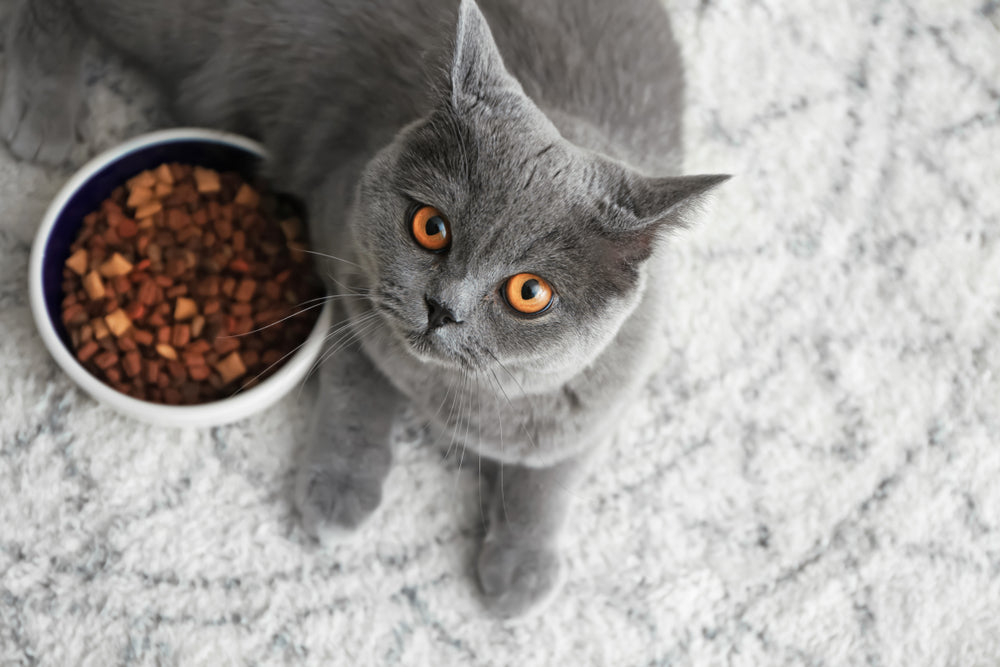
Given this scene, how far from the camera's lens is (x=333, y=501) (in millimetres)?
1178

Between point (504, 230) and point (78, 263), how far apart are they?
0.69 meters

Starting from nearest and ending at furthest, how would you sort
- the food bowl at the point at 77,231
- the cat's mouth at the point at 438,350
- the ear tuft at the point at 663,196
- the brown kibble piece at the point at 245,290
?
the ear tuft at the point at 663,196 → the cat's mouth at the point at 438,350 → the food bowl at the point at 77,231 → the brown kibble piece at the point at 245,290

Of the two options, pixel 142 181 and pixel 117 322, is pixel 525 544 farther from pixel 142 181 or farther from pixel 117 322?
pixel 142 181

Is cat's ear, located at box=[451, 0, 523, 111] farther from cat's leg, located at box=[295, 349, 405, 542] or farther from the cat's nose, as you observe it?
cat's leg, located at box=[295, 349, 405, 542]

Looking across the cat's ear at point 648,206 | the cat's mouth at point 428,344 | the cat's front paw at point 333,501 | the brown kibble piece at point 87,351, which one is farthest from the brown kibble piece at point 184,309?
the cat's ear at point 648,206

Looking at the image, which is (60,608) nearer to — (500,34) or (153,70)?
(153,70)

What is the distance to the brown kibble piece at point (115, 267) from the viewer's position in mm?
1159

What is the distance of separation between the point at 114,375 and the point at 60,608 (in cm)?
33

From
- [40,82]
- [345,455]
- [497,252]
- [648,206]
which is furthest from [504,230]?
[40,82]

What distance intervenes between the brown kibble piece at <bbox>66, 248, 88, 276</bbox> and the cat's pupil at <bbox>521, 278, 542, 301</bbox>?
69cm

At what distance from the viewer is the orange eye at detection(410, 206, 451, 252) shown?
84cm

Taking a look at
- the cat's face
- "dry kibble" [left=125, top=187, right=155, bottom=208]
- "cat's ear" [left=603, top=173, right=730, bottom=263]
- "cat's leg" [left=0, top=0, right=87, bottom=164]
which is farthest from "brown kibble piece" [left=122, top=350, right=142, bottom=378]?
"cat's ear" [left=603, top=173, right=730, bottom=263]

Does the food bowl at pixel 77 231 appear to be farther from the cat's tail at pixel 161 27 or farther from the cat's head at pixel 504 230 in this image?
the cat's head at pixel 504 230

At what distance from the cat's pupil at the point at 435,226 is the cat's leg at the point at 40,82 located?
0.73 metres
